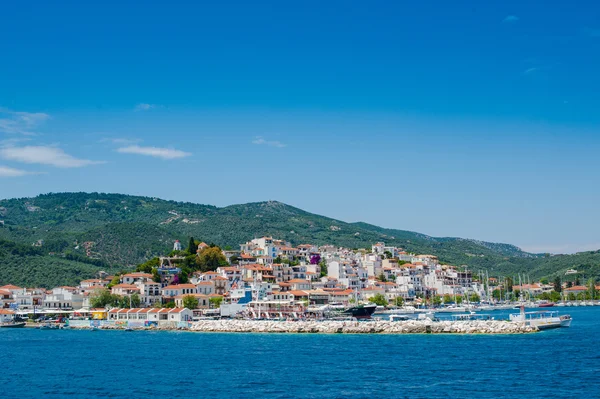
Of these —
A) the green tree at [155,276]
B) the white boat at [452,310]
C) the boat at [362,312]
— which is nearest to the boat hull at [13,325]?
the green tree at [155,276]

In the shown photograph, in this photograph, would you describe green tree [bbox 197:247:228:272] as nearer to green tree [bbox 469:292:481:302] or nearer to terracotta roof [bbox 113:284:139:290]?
terracotta roof [bbox 113:284:139:290]

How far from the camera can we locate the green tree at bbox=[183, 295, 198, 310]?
7288 centimetres

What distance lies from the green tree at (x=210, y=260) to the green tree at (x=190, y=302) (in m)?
14.2

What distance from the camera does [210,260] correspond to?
289 feet

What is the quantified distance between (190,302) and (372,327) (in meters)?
24.2

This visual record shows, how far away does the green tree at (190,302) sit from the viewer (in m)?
72.9

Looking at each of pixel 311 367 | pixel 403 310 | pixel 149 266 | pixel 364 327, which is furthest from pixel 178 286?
pixel 311 367

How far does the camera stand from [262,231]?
181 m

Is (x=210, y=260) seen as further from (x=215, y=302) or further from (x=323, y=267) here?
(x=323, y=267)

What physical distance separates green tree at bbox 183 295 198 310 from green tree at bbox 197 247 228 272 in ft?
46.7

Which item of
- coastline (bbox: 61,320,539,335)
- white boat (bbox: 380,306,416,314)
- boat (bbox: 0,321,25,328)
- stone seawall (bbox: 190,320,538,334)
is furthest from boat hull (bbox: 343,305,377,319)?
boat (bbox: 0,321,25,328)

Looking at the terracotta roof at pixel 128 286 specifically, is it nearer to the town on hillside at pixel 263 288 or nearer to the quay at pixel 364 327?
the town on hillside at pixel 263 288

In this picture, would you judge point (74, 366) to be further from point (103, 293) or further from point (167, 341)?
point (103, 293)

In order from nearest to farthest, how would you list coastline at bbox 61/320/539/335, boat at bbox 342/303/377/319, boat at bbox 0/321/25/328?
coastline at bbox 61/320/539/335 → boat at bbox 342/303/377/319 → boat at bbox 0/321/25/328
